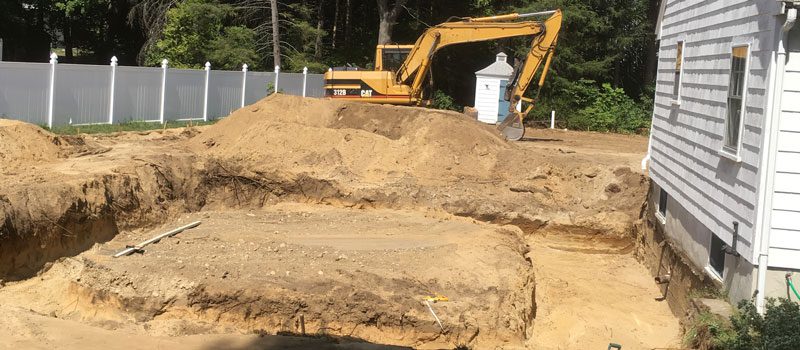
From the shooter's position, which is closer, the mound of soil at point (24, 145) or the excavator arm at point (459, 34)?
the mound of soil at point (24, 145)

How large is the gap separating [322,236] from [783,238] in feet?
25.4

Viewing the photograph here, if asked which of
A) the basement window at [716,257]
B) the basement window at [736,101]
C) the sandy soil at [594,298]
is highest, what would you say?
the basement window at [736,101]

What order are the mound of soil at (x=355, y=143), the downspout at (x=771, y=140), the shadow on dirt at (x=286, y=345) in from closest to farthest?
the shadow on dirt at (x=286, y=345), the downspout at (x=771, y=140), the mound of soil at (x=355, y=143)

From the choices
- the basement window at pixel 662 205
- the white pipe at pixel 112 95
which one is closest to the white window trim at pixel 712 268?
the basement window at pixel 662 205

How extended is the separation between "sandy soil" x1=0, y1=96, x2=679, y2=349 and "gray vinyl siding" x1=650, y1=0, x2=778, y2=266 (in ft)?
6.16

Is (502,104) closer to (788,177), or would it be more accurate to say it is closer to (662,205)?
(662,205)

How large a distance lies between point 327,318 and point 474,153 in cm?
967

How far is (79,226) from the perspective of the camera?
1220 centimetres

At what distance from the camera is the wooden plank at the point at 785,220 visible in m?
8.41

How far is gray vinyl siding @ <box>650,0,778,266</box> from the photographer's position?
870cm

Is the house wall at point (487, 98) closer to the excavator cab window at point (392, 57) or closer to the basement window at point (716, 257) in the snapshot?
the excavator cab window at point (392, 57)

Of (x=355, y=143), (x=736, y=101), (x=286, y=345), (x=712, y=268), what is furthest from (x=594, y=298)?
(x=355, y=143)

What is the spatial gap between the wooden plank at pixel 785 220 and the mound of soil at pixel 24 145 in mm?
10773

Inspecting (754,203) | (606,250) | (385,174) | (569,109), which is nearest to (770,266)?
(754,203)
